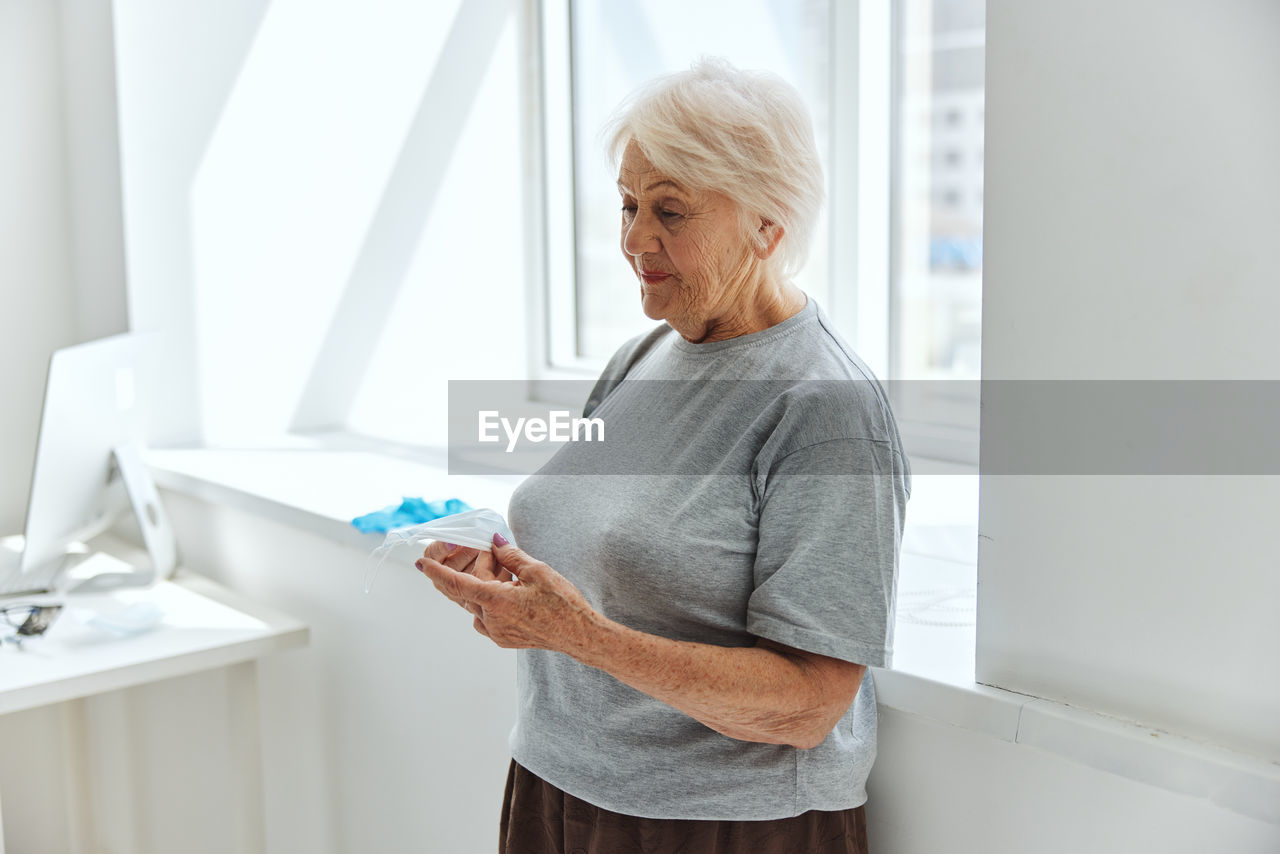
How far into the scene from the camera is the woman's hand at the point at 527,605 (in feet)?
3.08

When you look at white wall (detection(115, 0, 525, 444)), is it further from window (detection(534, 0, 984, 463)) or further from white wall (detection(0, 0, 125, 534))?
window (detection(534, 0, 984, 463))

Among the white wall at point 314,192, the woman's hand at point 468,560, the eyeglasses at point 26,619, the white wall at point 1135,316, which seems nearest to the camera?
the white wall at point 1135,316

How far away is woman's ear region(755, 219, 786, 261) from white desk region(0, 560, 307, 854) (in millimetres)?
1210

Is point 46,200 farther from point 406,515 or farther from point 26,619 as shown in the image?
point 406,515

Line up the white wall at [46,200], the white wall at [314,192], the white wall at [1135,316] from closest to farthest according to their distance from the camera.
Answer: the white wall at [1135,316] < the white wall at [314,192] < the white wall at [46,200]

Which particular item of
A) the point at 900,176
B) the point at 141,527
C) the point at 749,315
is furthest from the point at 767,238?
the point at 141,527

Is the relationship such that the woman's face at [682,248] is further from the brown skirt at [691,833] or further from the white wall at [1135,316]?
the brown skirt at [691,833]

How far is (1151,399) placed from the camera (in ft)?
2.92

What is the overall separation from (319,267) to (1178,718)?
6.83 ft

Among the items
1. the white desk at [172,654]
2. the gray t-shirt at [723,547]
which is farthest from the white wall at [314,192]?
the gray t-shirt at [723,547]

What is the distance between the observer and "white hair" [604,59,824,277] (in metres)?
1.02

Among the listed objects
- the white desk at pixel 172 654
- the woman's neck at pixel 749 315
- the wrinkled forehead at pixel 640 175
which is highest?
the wrinkled forehead at pixel 640 175

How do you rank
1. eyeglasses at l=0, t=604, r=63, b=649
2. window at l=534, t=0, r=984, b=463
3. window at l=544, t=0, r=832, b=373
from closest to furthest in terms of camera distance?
window at l=534, t=0, r=984, b=463 < eyeglasses at l=0, t=604, r=63, b=649 < window at l=544, t=0, r=832, b=373

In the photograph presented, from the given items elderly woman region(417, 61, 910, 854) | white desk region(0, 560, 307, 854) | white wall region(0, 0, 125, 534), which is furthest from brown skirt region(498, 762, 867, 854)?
white wall region(0, 0, 125, 534)
